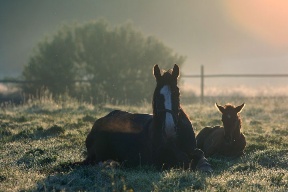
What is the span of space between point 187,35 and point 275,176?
377 feet

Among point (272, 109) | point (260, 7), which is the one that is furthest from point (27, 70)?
point (260, 7)

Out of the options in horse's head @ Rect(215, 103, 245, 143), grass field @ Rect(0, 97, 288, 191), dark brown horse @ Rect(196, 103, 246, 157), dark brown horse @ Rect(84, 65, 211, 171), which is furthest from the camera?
horse's head @ Rect(215, 103, 245, 143)

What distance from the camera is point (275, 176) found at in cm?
791

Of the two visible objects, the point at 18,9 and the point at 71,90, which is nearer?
the point at 71,90

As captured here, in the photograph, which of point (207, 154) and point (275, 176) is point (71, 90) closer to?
point (207, 154)

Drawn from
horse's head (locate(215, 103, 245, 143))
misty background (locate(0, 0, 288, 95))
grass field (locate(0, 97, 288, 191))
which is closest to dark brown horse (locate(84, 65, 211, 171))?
grass field (locate(0, 97, 288, 191))

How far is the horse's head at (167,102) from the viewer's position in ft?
27.1

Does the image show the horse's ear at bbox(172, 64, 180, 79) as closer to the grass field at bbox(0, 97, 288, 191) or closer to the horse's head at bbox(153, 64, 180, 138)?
the horse's head at bbox(153, 64, 180, 138)

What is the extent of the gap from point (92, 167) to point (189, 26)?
4717 inches

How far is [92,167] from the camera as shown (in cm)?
888

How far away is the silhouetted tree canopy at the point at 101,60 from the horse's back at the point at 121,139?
18.2 meters

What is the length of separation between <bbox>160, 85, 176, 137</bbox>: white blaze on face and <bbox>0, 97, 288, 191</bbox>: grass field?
0.63 m

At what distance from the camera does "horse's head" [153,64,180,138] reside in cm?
826

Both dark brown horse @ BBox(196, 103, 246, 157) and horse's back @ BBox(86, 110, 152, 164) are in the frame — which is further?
dark brown horse @ BBox(196, 103, 246, 157)
